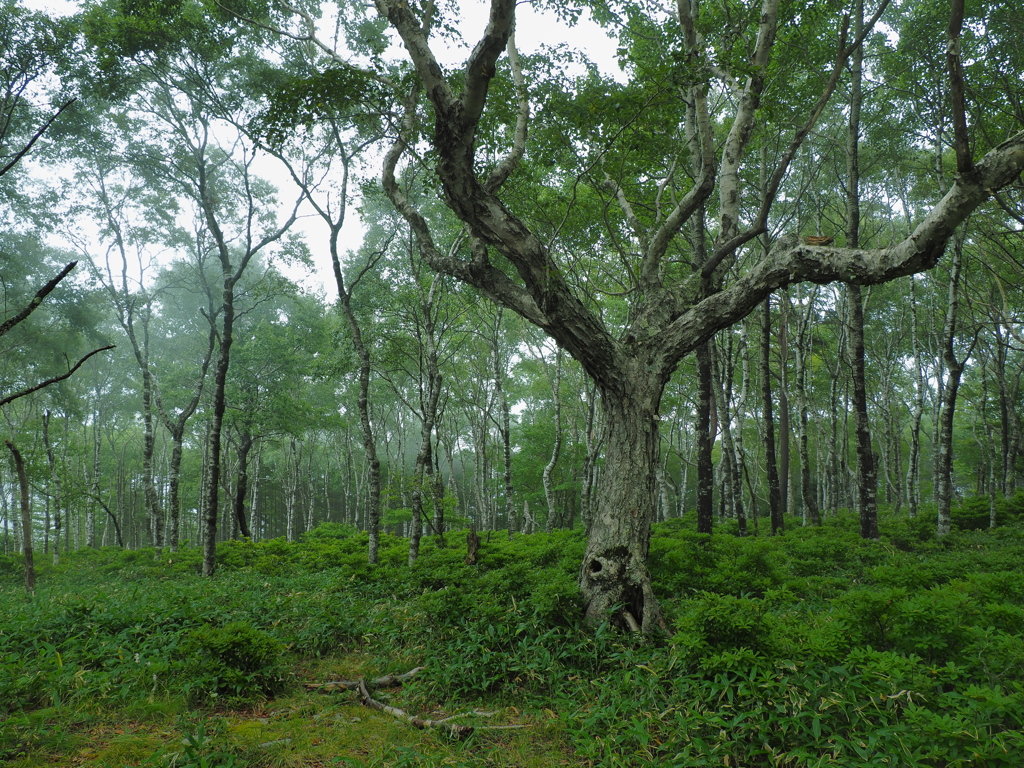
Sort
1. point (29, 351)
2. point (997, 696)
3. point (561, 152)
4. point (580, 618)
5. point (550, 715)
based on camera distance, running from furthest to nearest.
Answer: point (29, 351) < point (561, 152) < point (580, 618) < point (550, 715) < point (997, 696)

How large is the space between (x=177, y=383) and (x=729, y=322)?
66.6 ft

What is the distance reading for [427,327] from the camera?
1080cm

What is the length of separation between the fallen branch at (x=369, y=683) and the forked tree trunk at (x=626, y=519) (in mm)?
1825

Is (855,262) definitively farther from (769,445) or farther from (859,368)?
(769,445)

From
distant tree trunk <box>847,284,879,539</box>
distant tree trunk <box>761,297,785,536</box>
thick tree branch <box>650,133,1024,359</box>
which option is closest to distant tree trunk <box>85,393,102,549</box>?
thick tree branch <box>650,133,1024,359</box>

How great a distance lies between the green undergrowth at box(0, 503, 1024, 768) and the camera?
305cm

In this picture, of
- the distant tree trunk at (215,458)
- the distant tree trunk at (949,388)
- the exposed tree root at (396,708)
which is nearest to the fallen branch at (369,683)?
the exposed tree root at (396,708)

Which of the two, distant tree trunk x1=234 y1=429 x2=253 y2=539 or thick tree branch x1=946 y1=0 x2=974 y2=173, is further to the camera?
distant tree trunk x1=234 y1=429 x2=253 y2=539

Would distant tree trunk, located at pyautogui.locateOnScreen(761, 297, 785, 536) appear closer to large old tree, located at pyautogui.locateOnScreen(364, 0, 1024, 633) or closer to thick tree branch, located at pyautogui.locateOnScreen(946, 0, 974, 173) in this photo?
large old tree, located at pyautogui.locateOnScreen(364, 0, 1024, 633)

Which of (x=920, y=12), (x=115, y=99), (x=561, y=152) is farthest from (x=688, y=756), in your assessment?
(x=115, y=99)

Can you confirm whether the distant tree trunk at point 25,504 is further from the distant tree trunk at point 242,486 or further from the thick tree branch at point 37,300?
the distant tree trunk at point 242,486

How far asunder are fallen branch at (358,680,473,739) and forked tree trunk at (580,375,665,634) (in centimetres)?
190

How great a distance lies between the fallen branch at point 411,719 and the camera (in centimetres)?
370

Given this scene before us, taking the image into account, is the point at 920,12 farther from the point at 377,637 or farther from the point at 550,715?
the point at 377,637
